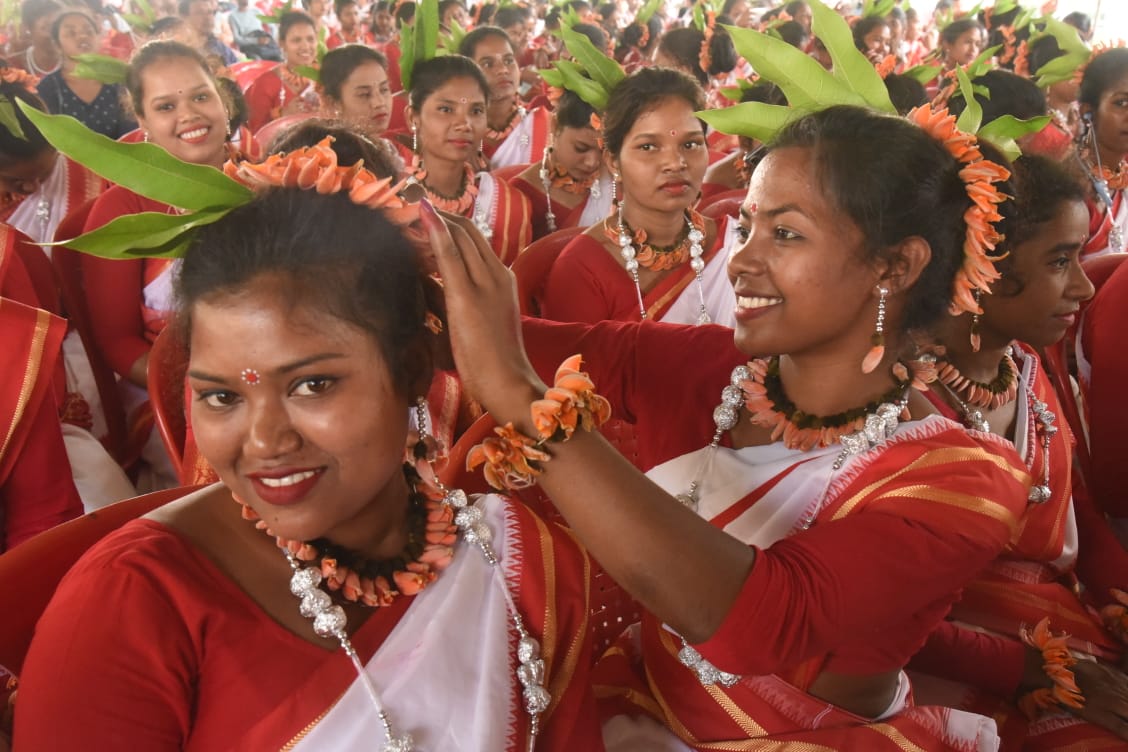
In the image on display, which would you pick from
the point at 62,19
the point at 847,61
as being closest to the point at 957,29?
the point at 62,19

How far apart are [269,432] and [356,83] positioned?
3.41m

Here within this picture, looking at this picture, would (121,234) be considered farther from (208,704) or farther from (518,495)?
(518,495)

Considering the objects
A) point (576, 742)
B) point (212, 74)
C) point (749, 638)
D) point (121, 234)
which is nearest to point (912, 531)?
point (749, 638)

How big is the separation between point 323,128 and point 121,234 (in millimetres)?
762

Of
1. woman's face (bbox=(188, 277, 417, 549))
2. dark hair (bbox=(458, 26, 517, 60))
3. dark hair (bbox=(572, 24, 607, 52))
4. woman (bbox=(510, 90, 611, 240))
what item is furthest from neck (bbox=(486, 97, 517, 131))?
woman's face (bbox=(188, 277, 417, 549))

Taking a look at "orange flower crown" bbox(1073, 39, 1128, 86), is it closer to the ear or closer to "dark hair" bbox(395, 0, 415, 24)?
the ear

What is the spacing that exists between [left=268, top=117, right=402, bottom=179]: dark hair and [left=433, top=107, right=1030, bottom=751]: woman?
0.39 metres

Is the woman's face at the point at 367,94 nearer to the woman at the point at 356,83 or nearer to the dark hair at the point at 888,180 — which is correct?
the woman at the point at 356,83

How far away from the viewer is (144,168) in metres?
0.94

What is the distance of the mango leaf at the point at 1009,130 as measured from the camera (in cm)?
157

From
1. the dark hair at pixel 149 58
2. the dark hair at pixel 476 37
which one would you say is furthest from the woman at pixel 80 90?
the dark hair at pixel 149 58

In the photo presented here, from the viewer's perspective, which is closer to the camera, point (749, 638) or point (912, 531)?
point (749, 638)

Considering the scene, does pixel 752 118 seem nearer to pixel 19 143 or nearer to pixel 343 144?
pixel 343 144

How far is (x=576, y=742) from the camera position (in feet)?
3.88
